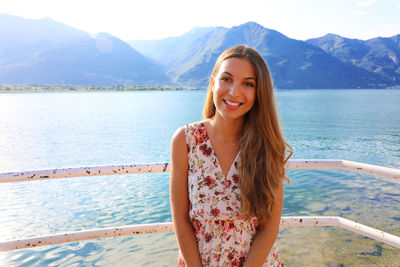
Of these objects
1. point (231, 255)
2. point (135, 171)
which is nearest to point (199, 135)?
point (135, 171)

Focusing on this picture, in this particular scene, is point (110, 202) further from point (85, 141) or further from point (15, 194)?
point (85, 141)

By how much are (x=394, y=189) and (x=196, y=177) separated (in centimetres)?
1211

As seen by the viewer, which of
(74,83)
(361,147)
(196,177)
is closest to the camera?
(196,177)

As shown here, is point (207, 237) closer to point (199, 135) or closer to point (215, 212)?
point (215, 212)

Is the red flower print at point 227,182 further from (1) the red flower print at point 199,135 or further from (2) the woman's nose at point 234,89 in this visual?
(2) the woman's nose at point 234,89

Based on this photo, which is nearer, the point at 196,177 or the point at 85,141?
the point at 196,177

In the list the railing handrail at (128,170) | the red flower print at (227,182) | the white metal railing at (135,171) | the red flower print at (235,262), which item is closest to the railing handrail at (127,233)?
the white metal railing at (135,171)

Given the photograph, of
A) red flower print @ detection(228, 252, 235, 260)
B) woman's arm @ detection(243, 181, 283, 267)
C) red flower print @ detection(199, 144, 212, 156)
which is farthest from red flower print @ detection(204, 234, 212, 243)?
red flower print @ detection(199, 144, 212, 156)

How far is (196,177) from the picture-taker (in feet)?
5.93

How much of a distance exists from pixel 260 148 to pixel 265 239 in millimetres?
563

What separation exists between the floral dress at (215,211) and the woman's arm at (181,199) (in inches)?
1.3

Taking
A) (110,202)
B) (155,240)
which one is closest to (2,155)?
(110,202)

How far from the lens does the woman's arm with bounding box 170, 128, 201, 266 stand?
71.3 inches

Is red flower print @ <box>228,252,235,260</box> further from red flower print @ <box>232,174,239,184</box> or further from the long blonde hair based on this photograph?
red flower print @ <box>232,174,239,184</box>
